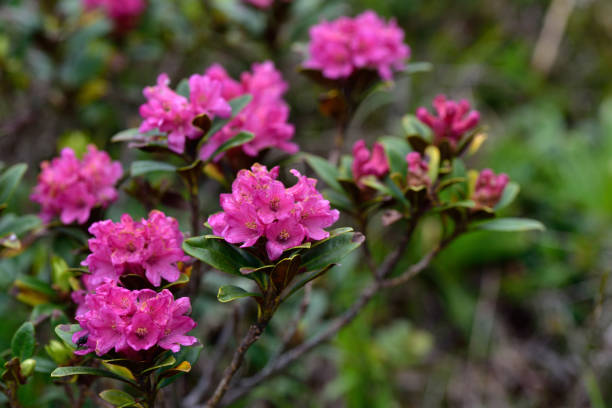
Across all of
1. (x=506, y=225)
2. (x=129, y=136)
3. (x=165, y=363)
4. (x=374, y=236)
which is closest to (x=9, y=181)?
(x=129, y=136)

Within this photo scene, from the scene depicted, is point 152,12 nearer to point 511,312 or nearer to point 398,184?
point 398,184

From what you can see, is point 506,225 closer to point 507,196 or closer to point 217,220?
point 507,196

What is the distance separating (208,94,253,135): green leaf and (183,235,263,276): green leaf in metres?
0.31

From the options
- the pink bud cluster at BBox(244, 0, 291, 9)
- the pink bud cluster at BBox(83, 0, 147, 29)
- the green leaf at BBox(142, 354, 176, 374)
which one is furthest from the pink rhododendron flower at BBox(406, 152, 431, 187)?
the pink bud cluster at BBox(83, 0, 147, 29)

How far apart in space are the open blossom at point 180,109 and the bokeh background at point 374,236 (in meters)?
0.60

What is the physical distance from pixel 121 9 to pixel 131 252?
1733mm

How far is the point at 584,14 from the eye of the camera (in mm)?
3922

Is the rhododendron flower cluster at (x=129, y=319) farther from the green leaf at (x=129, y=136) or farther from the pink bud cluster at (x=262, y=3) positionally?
the pink bud cluster at (x=262, y=3)

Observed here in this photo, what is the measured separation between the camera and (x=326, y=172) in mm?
1388

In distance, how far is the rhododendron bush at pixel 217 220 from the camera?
3.16 ft

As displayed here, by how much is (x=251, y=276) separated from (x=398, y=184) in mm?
466

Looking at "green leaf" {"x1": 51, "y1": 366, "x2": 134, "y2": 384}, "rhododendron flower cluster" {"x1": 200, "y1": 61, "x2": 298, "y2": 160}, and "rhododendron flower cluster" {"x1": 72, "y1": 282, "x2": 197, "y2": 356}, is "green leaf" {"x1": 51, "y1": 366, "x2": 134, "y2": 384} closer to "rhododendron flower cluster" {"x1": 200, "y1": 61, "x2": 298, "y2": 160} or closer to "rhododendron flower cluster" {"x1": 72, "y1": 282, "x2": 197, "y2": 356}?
"rhododendron flower cluster" {"x1": 72, "y1": 282, "x2": 197, "y2": 356}

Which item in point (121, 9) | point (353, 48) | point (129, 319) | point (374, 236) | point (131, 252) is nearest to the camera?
point (129, 319)

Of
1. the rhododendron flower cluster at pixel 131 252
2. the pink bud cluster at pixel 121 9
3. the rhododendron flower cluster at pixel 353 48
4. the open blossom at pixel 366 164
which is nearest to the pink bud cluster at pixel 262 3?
the pink bud cluster at pixel 121 9
